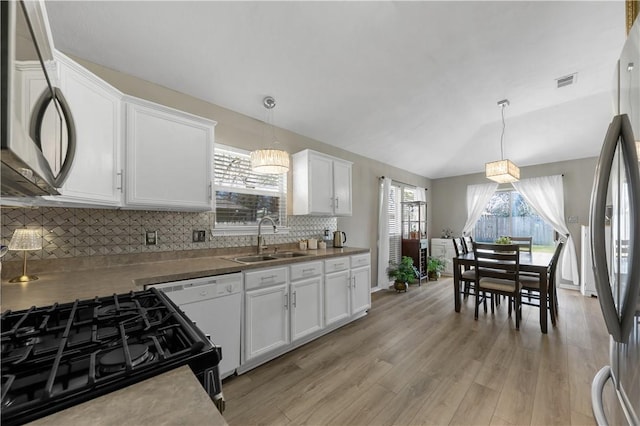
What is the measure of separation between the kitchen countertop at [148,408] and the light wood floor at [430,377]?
1.47 m

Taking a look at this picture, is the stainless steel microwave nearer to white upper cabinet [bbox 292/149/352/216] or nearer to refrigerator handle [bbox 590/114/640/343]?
refrigerator handle [bbox 590/114/640/343]

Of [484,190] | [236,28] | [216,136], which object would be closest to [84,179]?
[216,136]

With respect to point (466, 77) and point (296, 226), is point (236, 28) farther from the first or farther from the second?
point (466, 77)

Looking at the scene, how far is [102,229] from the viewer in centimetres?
199

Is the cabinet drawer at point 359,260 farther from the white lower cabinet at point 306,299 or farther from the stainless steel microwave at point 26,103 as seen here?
the stainless steel microwave at point 26,103

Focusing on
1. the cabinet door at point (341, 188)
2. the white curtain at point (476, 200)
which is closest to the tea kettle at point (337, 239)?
the cabinet door at point (341, 188)

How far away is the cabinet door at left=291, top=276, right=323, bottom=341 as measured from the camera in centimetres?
247

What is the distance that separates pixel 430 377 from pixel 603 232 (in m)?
1.94

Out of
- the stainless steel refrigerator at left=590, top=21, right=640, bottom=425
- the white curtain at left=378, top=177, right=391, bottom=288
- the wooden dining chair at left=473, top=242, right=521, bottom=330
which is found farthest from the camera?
the white curtain at left=378, top=177, right=391, bottom=288

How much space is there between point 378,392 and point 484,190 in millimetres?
5597

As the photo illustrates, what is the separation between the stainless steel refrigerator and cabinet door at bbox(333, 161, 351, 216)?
286 cm

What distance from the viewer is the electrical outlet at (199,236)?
2.49 metres

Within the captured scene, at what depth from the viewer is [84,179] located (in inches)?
63.5

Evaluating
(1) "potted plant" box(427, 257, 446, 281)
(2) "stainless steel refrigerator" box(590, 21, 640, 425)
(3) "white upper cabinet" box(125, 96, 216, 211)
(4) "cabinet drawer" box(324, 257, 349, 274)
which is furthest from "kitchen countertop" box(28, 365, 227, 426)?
(1) "potted plant" box(427, 257, 446, 281)
